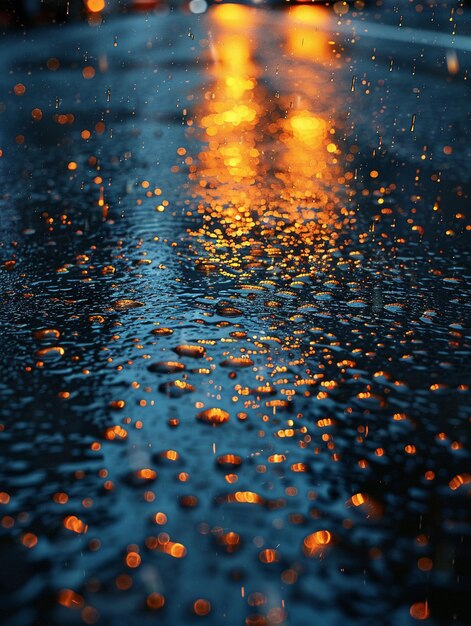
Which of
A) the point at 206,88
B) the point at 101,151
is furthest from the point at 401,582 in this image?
the point at 206,88

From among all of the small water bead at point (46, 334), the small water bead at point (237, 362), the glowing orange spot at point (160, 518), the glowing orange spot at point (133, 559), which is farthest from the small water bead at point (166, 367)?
the glowing orange spot at point (133, 559)

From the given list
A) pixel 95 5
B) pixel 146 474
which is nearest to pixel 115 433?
pixel 146 474

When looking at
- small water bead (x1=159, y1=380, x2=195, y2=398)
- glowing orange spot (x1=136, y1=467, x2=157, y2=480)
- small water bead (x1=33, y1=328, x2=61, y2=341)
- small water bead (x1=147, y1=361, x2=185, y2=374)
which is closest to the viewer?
glowing orange spot (x1=136, y1=467, x2=157, y2=480)

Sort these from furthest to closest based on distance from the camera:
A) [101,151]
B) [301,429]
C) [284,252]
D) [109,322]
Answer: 1. [101,151]
2. [284,252]
3. [109,322]
4. [301,429]

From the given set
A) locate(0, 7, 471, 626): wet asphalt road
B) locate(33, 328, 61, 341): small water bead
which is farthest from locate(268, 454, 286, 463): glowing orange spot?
locate(33, 328, 61, 341): small water bead

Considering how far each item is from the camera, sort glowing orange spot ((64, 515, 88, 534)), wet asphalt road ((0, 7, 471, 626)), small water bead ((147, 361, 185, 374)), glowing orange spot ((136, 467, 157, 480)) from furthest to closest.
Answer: small water bead ((147, 361, 185, 374)) < glowing orange spot ((136, 467, 157, 480)) < glowing orange spot ((64, 515, 88, 534)) < wet asphalt road ((0, 7, 471, 626))

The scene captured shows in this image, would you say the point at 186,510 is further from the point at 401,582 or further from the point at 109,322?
the point at 109,322

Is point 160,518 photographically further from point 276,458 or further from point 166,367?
point 166,367

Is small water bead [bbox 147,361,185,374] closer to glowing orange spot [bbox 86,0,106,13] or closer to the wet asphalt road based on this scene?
the wet asphalt road

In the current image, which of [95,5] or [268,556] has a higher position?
[95,5]
